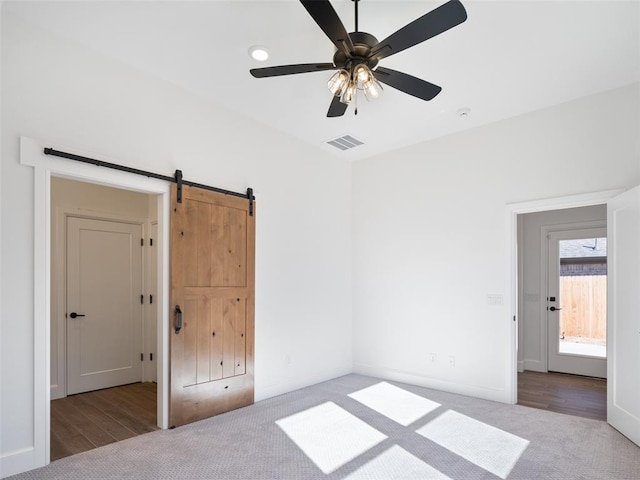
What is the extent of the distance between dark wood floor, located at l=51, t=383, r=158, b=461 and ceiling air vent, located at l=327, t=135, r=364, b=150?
144 inches

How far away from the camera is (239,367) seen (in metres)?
3.98

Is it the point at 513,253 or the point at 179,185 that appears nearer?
the point at 179,185

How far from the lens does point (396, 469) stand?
8.87 ft

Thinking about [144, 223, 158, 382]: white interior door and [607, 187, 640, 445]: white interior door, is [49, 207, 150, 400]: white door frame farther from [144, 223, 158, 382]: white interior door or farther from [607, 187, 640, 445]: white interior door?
[607, 187, 640, 445]: white interior door

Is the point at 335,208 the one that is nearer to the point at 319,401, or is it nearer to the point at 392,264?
the point at 392,264

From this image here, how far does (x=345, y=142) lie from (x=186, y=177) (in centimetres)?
215

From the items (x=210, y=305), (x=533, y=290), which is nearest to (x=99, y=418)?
(x=210, y=305)

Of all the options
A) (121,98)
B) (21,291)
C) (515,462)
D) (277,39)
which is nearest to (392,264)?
(515,462)

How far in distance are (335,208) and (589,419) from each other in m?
3.61

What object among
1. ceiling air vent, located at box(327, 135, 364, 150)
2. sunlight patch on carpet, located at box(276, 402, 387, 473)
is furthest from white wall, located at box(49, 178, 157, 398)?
ceiling air vent, located at box(327, 135, 364, 150)

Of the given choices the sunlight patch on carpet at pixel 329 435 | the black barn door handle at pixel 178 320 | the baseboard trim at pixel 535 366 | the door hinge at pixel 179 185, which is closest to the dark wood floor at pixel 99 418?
the black barn door handle at pixel 178 320

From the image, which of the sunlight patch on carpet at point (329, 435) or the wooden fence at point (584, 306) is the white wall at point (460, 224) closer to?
the sunlight patch on carpet at point (329, 435)

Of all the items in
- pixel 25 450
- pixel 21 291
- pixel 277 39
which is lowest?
pixel 25 450

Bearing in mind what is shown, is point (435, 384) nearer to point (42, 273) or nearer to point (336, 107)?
point (336, 107)
